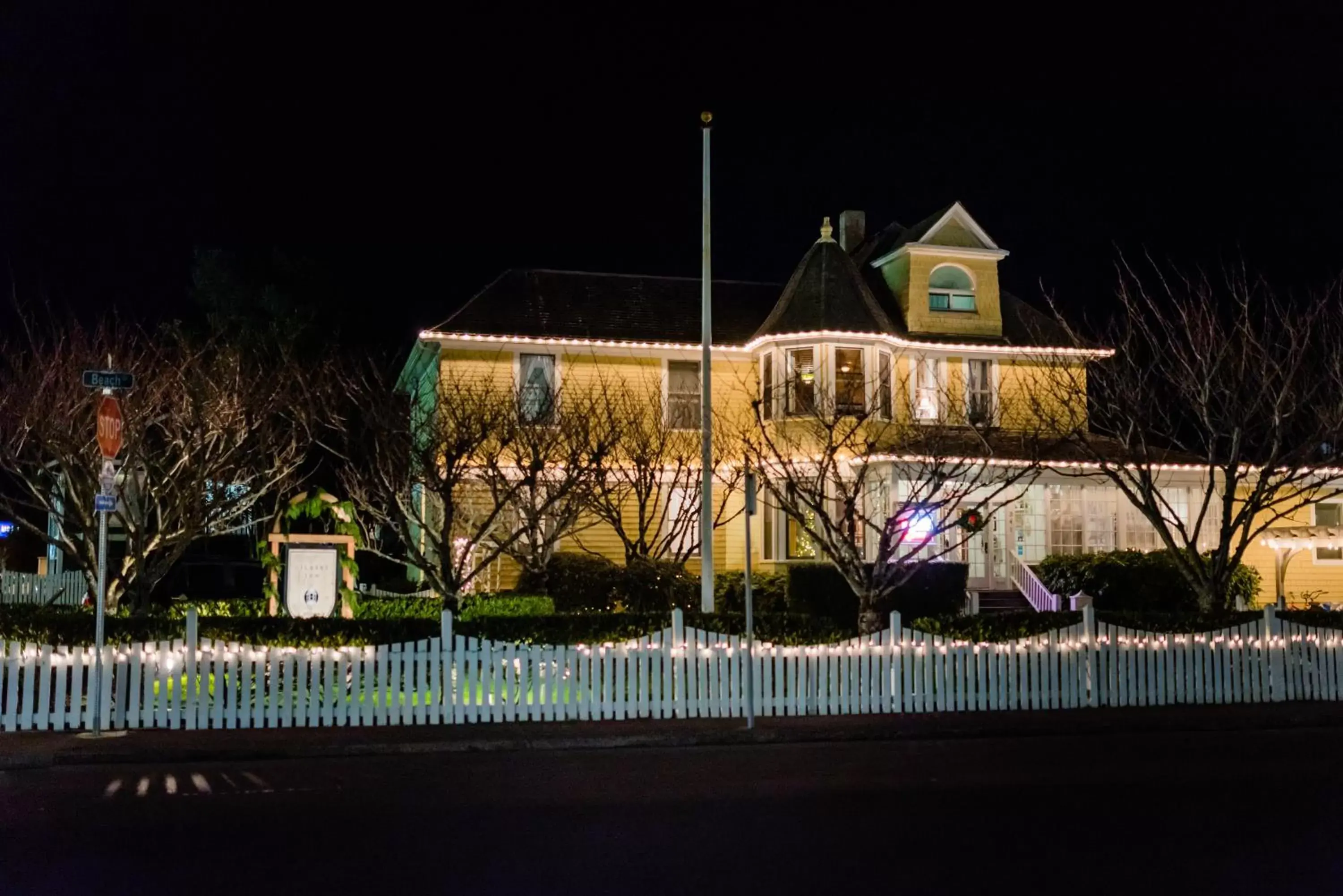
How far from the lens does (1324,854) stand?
824cm

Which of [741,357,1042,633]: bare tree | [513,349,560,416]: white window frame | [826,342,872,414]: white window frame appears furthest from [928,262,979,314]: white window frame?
[513,349,560,416]: white window frame

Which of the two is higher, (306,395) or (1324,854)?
(306,395)

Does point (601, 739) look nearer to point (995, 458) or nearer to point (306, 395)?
point (306, 395)

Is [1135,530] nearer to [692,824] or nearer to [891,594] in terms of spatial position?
[891,594]

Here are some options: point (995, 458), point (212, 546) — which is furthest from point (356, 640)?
point (212, 546)

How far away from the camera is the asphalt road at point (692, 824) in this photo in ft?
24.6

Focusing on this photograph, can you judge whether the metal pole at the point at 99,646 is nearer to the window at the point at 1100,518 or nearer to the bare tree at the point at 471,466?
the bare tree at the point at 471,466

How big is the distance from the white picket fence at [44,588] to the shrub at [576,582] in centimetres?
1128

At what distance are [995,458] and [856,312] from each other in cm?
462

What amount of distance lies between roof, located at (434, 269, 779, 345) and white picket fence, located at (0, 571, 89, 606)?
10798mm

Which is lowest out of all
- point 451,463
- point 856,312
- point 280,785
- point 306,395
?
point 280,785

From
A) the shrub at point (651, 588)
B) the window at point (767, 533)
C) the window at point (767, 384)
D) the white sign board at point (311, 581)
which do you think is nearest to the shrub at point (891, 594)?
the shrub at point (651, 588)

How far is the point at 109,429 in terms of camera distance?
13.9m

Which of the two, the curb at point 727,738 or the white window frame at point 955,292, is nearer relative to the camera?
the curb at point 727,738
